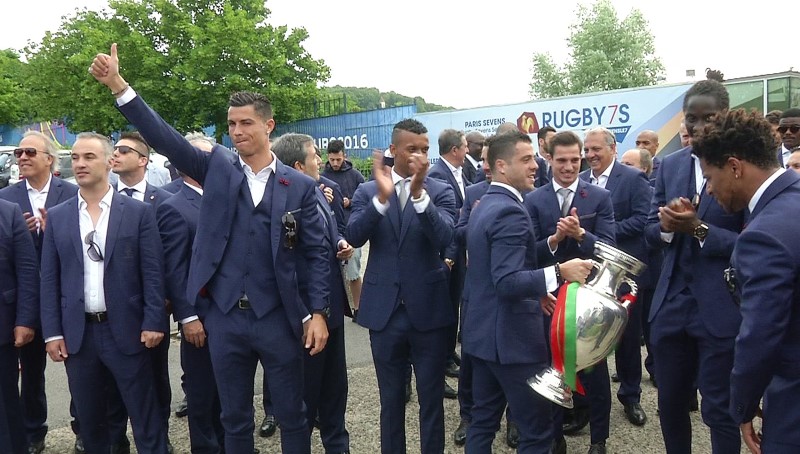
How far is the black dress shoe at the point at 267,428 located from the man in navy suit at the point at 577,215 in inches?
83.6

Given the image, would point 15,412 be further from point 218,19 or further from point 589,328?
point 218,19

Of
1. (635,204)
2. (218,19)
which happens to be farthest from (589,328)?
(218,19)

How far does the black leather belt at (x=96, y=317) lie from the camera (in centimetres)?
370

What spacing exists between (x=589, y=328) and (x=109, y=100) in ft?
104

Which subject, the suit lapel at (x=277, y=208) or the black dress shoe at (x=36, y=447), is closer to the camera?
the suit lapel at (x=277, y=208)

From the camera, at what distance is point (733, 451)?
3.26m

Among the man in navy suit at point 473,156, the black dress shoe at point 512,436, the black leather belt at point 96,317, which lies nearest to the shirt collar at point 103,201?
the black leather belt at point 96,317

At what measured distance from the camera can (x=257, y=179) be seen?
138 inches

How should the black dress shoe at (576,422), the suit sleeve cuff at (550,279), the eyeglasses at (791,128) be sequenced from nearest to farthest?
the suit sleeve cuff at (550,279) → the black dress shoe at (576,422) → the eyeglasses at (791,128)

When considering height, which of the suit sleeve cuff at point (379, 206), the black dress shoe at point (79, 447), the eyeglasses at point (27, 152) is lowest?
the black dress shoe at point (79, 447)

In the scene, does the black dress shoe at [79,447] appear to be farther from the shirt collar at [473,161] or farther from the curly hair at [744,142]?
the shirt collar at [473,161]

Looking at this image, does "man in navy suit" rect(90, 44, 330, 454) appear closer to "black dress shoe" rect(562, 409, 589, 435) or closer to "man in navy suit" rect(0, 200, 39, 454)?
"man in navy suit" rect(0, 200, 39, 454)

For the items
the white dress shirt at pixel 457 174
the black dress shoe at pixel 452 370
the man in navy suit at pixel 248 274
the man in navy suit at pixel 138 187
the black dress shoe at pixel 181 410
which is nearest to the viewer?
the man in navy suit at pixel 248 274

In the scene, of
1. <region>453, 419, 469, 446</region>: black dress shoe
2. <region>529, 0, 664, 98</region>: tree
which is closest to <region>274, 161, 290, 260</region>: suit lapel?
<region>453, 419, 469, 446</region>: black dress shoe
